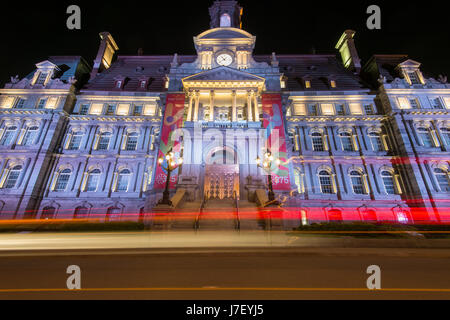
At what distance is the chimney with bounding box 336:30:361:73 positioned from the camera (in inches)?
Answer: 1254

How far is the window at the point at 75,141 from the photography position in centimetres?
2473

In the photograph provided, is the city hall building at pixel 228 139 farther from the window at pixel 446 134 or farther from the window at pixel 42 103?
the window at pixel 446 134

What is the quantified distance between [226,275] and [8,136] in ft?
106

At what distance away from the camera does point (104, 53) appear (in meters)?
33.4

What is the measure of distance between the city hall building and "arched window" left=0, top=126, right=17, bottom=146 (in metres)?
0.12

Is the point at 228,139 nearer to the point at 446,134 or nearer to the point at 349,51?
the point at 446,134

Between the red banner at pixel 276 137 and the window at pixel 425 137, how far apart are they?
16.6m

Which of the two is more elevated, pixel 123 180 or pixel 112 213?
pixel 123 180

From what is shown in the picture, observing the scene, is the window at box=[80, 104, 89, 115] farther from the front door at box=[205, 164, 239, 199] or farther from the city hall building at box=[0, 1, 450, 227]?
the front door at box=[205, 164, 239, 199]

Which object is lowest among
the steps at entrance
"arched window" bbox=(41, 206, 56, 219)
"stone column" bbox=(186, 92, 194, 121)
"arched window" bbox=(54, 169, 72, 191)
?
the steps at entrance

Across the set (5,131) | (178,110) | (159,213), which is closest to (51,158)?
(5,131)

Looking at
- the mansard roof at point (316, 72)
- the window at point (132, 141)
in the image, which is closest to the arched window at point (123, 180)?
the window at point (132, 141)

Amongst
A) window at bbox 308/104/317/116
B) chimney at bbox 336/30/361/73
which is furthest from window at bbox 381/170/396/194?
chimney at bbox 336/30/361/73

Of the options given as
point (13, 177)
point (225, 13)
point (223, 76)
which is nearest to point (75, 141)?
point (13, 177)
